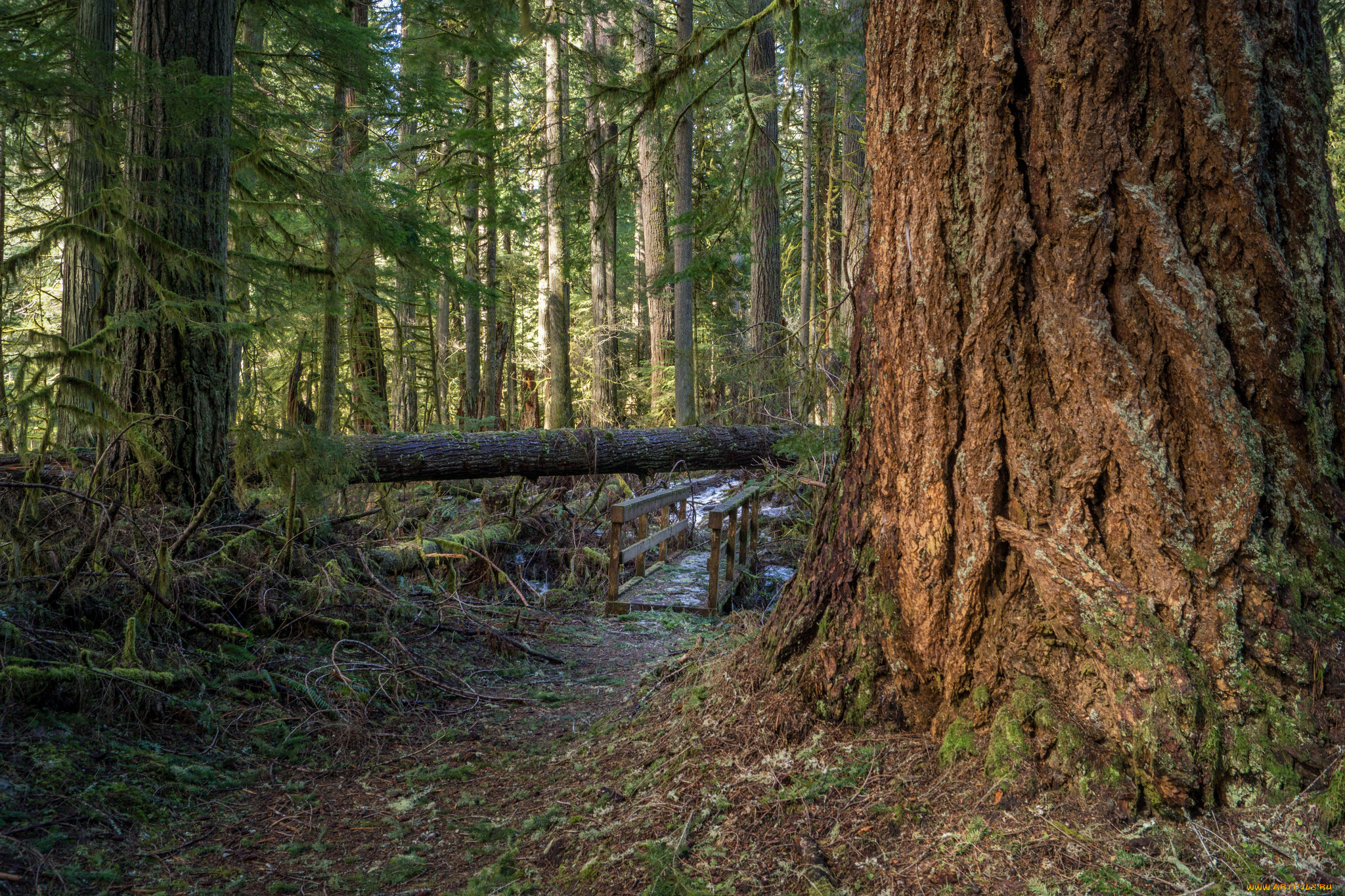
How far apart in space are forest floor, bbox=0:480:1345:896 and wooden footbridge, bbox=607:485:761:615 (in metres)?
2.32

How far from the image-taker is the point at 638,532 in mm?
9039

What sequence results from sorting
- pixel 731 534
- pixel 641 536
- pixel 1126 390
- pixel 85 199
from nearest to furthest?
1. pixel 1126 390
2. pixel 85 199
3. pixel 731 534
4. pixel 641 536

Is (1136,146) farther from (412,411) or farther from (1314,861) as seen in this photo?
(412,411)

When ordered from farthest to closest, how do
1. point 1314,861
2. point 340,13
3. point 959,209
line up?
1. point 340,13
2. point 959,209
3. point 1314,861

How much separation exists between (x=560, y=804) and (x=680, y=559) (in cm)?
698

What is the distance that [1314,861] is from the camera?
1679mm

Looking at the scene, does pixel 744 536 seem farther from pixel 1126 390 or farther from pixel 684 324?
pixel 1126 390

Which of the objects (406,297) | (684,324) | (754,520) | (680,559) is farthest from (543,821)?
(684,324)

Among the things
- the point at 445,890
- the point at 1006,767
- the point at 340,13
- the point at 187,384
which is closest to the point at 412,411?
the point at 340,13

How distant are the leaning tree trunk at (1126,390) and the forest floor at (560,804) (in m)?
0.16

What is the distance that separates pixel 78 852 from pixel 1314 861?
12.7 feet

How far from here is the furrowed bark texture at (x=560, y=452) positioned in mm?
7652

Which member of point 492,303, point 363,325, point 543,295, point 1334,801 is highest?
point 543,295

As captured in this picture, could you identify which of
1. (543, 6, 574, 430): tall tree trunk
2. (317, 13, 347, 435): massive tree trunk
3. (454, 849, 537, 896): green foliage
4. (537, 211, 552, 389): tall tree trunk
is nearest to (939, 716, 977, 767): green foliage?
(454, 849, 537, 896): green foliage
